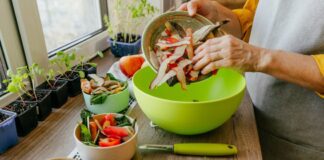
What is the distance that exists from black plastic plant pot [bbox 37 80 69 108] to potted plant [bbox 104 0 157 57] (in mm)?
381

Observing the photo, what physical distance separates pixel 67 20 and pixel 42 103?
484 mm

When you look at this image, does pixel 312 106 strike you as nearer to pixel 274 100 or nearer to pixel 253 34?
pixel 274 100

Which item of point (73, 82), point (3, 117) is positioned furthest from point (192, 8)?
point (3, 117)

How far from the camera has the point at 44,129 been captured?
719mm

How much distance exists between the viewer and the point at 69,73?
2.93ft

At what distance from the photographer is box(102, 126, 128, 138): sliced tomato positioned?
535 mm

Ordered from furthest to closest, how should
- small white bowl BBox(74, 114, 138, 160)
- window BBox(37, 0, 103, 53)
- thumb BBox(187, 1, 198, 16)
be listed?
1. window BBox(37, 0, 103, 53)
2. thumb BBox(187, 1, 198, 16)
3. small white bowl BBox(74, 114, 138, 160)

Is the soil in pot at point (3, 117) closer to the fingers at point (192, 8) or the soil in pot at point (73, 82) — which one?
the soil in pot at point (73, 82)

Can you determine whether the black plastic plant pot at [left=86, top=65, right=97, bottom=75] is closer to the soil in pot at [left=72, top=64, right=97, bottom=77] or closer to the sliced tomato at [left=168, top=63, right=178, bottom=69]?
the soil in pot at [left=72, top=64, right=97, bottom=77]

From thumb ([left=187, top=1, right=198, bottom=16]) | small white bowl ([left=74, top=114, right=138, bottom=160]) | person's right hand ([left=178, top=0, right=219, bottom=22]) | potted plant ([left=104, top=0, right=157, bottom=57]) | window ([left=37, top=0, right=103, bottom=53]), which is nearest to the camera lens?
small white bowl ([left=74, top=114, right=138, bottom=160])

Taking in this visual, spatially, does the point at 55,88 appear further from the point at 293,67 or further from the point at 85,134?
the point at 293,67

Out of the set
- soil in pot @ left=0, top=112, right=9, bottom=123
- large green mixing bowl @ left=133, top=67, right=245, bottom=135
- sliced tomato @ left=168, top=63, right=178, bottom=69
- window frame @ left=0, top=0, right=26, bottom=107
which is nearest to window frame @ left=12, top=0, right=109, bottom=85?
window frame @ left=0, top=0, right=26, bottom=107

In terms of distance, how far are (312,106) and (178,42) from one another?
0.37 meters

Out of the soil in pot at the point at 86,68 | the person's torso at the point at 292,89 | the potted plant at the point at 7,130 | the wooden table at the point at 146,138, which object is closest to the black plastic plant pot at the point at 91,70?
the soil in pot at the point at 86,68
